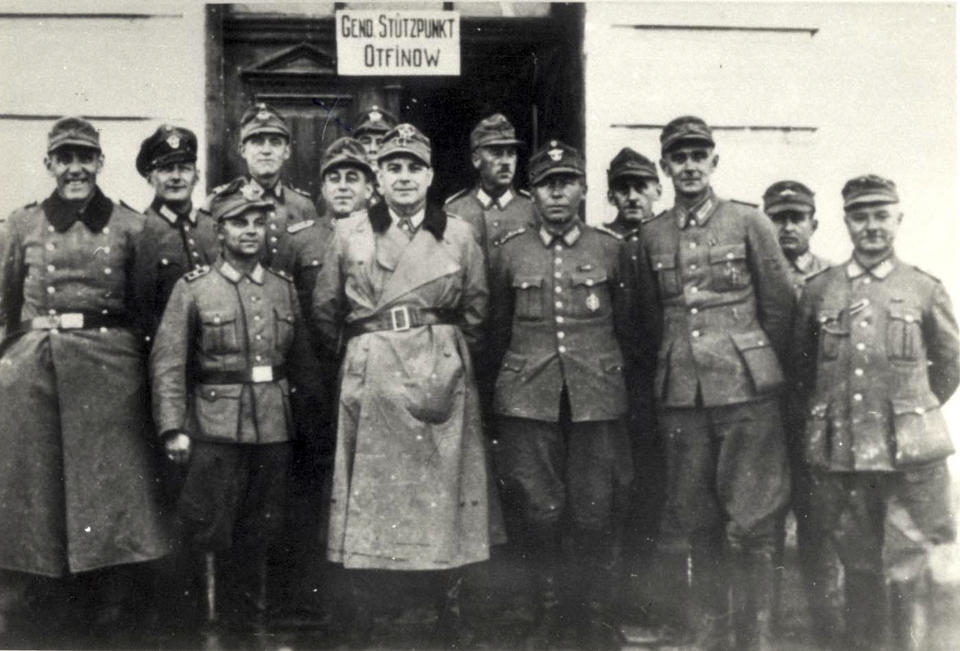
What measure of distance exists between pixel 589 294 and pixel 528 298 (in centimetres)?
23

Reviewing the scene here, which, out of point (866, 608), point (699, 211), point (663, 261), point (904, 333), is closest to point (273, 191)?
point (663, 261)

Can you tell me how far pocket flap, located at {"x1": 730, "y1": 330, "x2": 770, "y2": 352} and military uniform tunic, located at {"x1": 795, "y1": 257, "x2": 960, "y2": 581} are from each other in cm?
20

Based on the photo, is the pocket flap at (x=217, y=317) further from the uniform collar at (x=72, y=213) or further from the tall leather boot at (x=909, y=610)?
the tall leather boot at (x=909, y=610)

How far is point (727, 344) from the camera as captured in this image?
3.52m

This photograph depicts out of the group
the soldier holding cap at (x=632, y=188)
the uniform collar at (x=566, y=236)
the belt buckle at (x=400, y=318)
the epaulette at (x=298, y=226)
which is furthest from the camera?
the soldier holding cap at (x=632, y=188)

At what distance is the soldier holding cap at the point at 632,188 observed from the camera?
13.7ft

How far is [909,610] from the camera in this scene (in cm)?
341

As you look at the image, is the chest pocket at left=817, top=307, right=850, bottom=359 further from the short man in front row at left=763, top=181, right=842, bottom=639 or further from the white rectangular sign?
the white rectangular sign

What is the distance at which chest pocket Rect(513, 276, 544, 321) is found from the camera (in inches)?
143

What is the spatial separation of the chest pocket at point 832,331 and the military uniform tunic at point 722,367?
5.1 inches

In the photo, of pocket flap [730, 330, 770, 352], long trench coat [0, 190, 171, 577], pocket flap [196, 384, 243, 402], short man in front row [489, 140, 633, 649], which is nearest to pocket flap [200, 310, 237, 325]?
pocket flap [196, 384, 243, 402]

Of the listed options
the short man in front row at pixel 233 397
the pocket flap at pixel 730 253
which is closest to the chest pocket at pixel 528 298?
the pocket flap at pixel 730 253

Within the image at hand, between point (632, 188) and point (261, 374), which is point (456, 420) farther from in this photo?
point (632, 188)

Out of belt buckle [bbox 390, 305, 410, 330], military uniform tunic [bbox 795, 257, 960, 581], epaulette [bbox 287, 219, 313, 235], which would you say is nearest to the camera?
military uniform tunic [bbox 795, 257, 960, 581]
